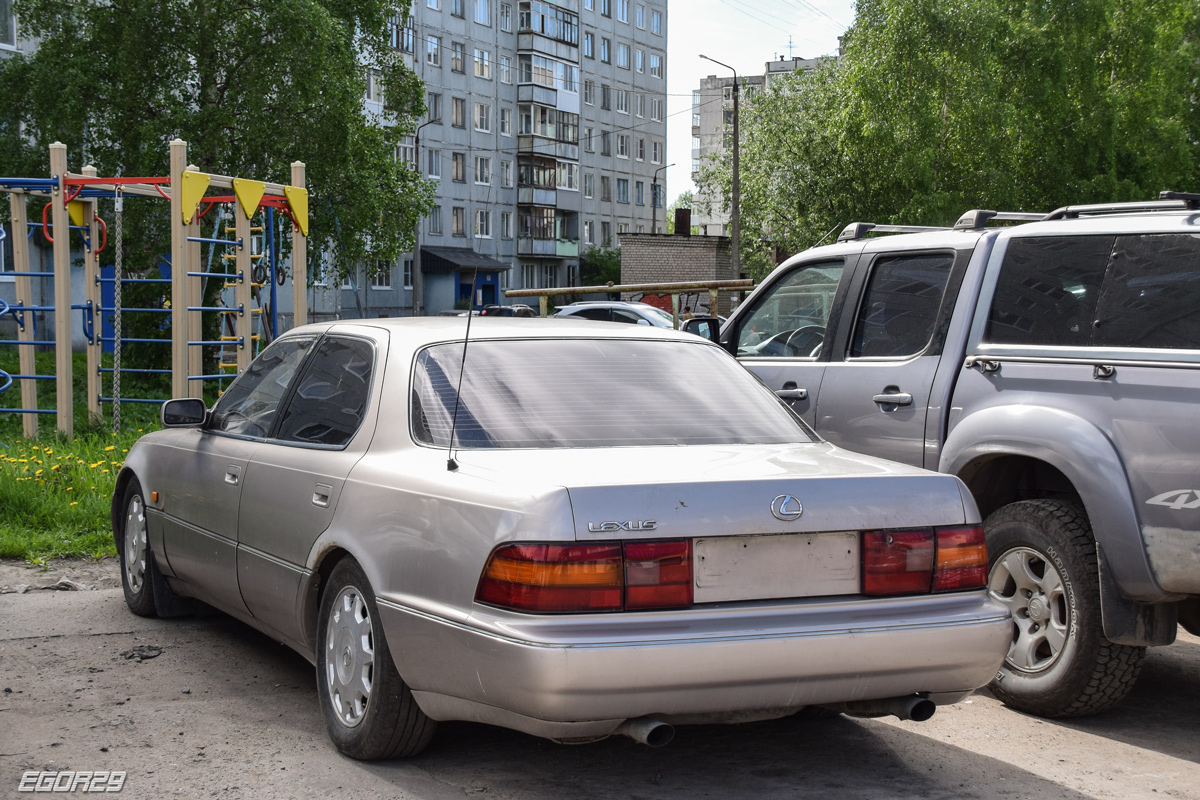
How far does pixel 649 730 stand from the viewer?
3486mm

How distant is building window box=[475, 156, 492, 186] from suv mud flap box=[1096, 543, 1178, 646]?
66.9 m

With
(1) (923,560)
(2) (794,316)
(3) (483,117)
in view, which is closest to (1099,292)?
(1) (923,560)

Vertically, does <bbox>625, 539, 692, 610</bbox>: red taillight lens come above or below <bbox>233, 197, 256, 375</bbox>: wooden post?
below

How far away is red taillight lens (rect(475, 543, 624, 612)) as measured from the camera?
346cm

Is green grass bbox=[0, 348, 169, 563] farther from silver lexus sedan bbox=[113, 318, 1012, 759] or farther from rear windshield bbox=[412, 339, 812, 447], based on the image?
rear windshield bbox=[412, 339, 812, 447]

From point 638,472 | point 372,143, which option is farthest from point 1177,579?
point 372,143

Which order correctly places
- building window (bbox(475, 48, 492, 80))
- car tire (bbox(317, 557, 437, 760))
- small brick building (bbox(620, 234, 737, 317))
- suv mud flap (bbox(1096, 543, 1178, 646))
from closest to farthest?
car tire (bbox(317, 557, 437, 760)) → suv mud flap (bbox(1096, 543, 1178, 646)) → small brick building (bbox(620, 234, 737, 317)) → building window (bbox(475, 48, 492, 80))

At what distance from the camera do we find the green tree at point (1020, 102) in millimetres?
34438

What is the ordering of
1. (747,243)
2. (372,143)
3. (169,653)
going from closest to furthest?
(169,653) < (372,143) < (747,243)

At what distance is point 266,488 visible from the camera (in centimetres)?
492

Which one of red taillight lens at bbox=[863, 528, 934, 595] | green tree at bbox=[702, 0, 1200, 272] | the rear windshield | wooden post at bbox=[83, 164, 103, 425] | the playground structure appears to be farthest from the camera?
green tree at bbox=[702, 0, 1200, 272]

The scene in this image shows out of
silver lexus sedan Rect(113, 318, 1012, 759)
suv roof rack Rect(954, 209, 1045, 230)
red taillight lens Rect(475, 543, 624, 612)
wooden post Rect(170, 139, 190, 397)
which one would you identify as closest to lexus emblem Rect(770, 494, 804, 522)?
silver lexus sedan Rect(113, 318, 1012, 759)

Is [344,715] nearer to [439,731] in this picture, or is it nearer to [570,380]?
[439,731]

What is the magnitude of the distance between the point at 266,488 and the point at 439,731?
121cm
